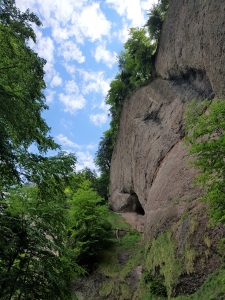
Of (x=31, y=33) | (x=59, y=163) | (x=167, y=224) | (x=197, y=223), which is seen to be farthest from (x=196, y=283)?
(x=31, y=33)

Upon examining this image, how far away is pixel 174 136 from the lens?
19344mm

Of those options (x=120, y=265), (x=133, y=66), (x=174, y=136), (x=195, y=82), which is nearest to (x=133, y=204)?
(x=174, y=136)

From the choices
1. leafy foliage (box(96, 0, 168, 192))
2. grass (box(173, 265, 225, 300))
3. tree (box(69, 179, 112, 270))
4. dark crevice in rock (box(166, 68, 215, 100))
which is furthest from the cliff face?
tree (box(69, 179, 112, 270))

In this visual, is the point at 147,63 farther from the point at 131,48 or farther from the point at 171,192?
the point at 171,192

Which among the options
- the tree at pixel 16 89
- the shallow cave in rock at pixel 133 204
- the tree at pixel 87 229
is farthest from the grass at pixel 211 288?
the shallow cave in rock at pixel 133 204

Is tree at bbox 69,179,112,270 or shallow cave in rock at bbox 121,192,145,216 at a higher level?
shallow cave in rock at bbox 121,192,145,216

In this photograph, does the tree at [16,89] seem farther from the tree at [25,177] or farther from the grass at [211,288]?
the grass at [211,288]

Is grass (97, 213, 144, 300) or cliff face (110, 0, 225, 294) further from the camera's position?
grass (97, 213, 144, 300)

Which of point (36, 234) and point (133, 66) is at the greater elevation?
point (133, 66)

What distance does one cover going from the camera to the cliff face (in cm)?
1121

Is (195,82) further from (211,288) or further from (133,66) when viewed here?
(211,288)

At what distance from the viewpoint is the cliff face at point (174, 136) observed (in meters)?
11.2

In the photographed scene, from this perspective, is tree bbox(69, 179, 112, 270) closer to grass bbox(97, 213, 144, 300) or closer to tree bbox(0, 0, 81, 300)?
grass bbox(97, 213, 144, 300)

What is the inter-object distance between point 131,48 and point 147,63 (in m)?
2.50
